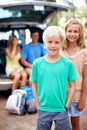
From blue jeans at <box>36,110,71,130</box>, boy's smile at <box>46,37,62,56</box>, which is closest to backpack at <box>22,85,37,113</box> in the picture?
blue jeans at <box>36,110,71,130</box>

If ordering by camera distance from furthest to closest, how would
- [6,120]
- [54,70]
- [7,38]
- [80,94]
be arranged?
[7,38], [6,120], [80,94], [54,70]

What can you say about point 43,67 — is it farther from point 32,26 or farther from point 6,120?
point 32,26

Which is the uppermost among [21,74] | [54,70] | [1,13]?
[1,13]

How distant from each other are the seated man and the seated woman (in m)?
0.11

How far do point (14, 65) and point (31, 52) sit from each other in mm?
454

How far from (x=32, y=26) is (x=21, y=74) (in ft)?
4.42

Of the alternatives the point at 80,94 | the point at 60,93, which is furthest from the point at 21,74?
the point at 60,93

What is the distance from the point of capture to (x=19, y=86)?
21.3 feet

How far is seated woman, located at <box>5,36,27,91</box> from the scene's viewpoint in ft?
21.2

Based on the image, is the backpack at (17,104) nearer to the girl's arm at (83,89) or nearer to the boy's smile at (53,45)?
the girl's arm at (83,89)

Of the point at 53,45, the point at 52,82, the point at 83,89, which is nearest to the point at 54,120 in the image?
the point at 52,82

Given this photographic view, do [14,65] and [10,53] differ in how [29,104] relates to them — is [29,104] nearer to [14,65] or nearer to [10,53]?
[14,65]

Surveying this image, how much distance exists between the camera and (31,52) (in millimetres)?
6832

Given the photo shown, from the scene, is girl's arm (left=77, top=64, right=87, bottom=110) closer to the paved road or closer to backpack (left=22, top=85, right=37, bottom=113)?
the paved road
